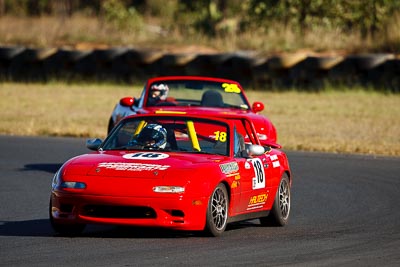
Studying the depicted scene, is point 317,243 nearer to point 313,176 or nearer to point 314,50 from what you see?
point 313,176

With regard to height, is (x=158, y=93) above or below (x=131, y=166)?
below

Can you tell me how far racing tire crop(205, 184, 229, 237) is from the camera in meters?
9.74

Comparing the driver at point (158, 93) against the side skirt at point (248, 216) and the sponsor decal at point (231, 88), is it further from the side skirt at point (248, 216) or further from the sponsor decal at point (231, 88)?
the side skirt at point (248, 216)

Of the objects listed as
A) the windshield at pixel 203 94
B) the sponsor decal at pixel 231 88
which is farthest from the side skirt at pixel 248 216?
the sponsor decal at pixel 231 88

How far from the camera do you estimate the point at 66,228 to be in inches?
390

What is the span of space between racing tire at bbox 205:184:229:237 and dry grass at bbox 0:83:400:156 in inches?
399

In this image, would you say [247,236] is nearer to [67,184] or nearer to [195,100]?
[67,184]

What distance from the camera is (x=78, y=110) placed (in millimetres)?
28172

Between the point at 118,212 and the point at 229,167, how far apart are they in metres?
1.13

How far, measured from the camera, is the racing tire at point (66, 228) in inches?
387

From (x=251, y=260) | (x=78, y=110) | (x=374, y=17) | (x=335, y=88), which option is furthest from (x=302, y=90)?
(x=251, y=260)

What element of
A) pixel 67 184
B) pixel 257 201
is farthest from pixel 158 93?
pixel 67 184

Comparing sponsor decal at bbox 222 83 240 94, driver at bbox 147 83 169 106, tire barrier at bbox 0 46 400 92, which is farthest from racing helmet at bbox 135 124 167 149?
tire barrier at bbox 0 46 400 92

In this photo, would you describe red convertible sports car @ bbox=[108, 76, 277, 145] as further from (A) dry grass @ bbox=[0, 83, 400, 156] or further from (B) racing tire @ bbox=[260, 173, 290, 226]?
(B) racing tire @ bbox=[260, 173, 290, 226]
